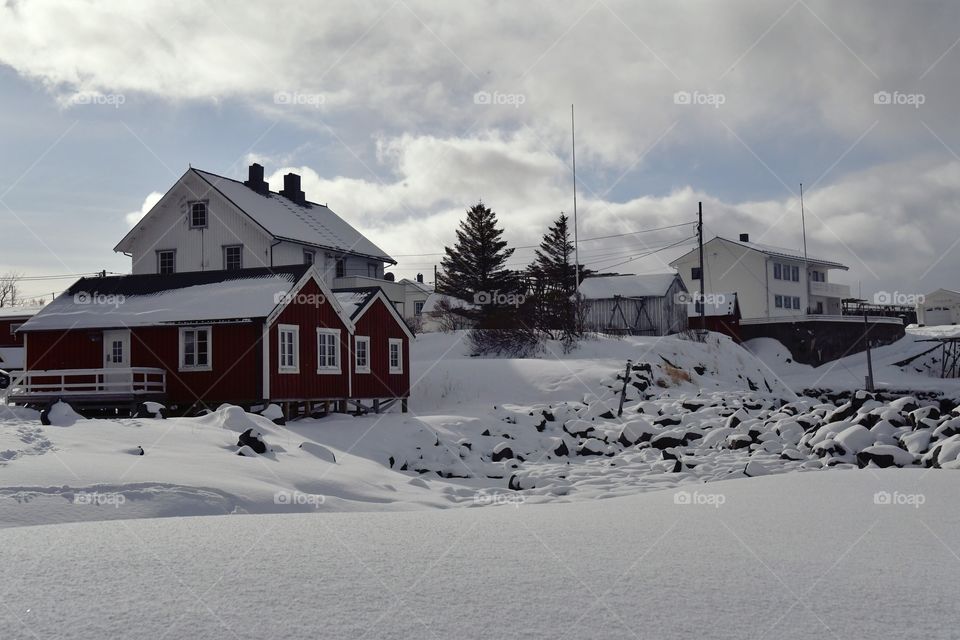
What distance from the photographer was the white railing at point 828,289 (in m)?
69.8

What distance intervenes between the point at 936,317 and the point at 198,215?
86.1m

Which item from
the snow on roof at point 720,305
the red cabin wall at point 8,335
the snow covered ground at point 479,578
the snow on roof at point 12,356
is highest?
the snow on roof at point 720,305

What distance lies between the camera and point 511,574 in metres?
5.80

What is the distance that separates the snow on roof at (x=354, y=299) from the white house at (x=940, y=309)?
83537mm

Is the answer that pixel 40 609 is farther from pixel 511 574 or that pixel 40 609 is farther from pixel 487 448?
pixel 487 448

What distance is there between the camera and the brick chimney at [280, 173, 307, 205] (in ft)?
153

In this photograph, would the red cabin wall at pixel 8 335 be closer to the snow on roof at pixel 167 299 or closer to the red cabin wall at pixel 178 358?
the snow on roof at pixel 167 299

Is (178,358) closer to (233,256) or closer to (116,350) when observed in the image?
(116,350)

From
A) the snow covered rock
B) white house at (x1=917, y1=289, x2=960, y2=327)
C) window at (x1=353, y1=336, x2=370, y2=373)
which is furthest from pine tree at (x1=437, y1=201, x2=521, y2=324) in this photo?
white house at (x1=917, y1=289, x2=960, y2=327)

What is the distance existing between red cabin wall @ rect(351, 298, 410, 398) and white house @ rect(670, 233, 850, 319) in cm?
4053

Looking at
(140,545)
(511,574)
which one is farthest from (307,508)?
(511,574)

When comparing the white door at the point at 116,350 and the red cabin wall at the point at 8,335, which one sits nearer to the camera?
the white door at the point at 116,350

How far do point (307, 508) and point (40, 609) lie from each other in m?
6.35

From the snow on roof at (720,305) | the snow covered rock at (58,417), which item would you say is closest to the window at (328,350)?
the snow covered rock at (58,417)
